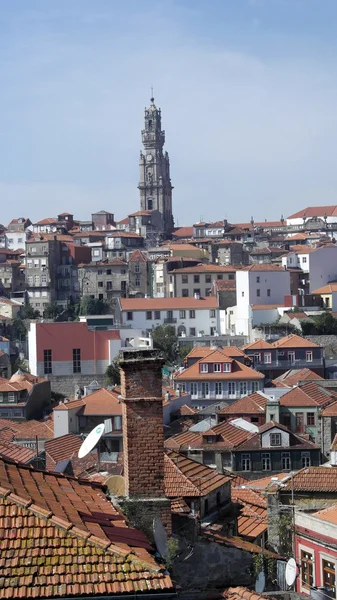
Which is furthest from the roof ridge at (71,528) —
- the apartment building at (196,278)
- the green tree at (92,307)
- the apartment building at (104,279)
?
the apartment building at (104,279)

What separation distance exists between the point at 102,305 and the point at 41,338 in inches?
1160

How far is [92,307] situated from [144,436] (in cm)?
8282

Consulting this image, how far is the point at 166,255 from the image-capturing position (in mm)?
101750

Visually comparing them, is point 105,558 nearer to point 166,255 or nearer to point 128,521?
point 128,521

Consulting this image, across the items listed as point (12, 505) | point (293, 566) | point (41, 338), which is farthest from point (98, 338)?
point (12, 505)

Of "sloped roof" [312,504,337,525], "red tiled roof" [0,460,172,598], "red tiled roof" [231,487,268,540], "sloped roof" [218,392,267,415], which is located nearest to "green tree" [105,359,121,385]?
"sloped roof" [218,392,267,415]

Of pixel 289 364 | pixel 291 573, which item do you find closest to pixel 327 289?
pixel 289 364

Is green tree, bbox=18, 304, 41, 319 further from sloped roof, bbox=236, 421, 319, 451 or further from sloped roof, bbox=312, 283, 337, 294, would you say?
sloped roof, bbox=236, 421, 319, 451

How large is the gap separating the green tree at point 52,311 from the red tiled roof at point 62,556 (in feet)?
284

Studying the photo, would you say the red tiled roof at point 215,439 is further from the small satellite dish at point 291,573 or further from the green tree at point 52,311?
the green tree at point 52,311

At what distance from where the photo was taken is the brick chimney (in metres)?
10.5

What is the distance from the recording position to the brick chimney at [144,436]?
1052cm

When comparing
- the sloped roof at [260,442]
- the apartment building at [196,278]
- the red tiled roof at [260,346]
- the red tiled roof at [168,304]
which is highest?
the apartment building at [196,278]

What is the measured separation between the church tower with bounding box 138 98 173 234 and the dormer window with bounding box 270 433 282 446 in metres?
94.4
